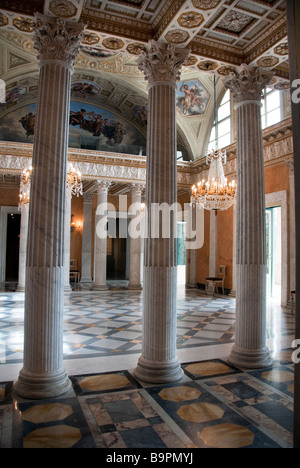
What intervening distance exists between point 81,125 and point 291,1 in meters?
14.4

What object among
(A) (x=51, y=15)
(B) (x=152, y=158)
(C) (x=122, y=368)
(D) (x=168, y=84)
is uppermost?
(A) (x=51, y=15)

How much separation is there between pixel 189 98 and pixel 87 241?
9427 mm

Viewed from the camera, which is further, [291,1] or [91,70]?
[91,70]

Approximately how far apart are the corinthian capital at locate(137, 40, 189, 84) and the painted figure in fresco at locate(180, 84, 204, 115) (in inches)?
362

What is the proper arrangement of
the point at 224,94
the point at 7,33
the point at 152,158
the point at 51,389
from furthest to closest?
the point at 224,94, the point at 7,33, the point at 152,158, the point at 51,389

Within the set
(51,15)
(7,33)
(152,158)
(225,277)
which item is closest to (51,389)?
(152,158)

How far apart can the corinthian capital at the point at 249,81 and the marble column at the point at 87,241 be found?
14445 mm

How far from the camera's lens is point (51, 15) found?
4473mm

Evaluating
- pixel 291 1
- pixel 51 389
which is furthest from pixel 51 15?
pixel 51 389

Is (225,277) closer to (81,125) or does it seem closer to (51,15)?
(81,125)

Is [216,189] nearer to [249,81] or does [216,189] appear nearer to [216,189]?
[216,189]

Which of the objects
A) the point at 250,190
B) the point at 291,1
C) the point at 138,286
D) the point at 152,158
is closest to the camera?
the point at 291,1

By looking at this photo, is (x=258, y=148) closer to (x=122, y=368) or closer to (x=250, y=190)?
(x=250, y=190)

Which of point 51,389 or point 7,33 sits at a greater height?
point 7,33
